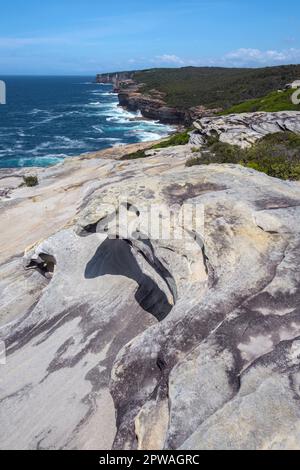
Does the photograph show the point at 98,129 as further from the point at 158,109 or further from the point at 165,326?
the point at 165,326

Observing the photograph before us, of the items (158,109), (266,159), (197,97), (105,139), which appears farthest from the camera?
(197,97)

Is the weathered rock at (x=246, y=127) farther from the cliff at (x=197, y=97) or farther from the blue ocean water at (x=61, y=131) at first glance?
the cliff at (x=197, y=97)

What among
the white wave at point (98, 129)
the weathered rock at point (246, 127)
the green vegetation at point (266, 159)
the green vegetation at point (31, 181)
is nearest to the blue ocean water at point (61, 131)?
the white wave at point (98, 129)

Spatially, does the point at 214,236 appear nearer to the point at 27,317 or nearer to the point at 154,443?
the point at 154,443

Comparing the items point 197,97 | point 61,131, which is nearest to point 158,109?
point 197,97

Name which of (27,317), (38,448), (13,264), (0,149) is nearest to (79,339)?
(27,317)

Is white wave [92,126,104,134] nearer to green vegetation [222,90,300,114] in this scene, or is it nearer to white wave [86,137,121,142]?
white wave [86,137,121,142]
